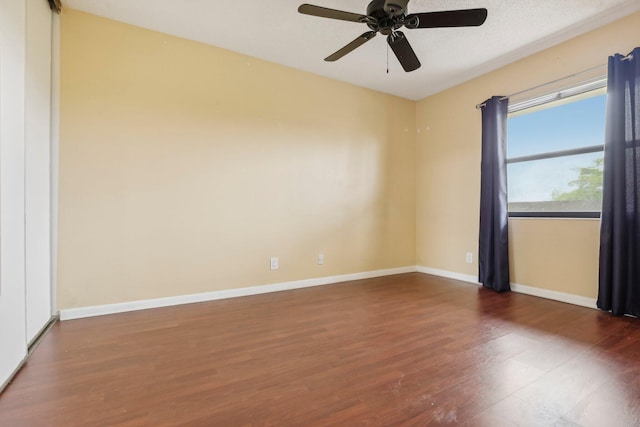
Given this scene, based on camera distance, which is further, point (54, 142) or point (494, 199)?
point (494, 199)

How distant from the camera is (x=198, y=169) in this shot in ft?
9.42

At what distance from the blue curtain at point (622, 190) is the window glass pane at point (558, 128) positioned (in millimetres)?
280

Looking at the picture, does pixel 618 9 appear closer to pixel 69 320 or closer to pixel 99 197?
pixel 99 197

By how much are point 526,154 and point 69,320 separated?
4.69 metres

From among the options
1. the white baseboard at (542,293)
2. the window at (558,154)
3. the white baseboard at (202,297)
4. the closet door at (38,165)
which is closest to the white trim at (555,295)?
the white baseboard at (542,293)

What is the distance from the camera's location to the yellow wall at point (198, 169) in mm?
2441

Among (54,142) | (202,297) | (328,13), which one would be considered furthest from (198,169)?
(328,13)

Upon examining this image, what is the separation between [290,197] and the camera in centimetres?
340

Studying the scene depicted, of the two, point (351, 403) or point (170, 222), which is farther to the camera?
point (170, 222)

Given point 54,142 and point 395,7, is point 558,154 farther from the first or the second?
point 54,142

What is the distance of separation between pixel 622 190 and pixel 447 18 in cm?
207

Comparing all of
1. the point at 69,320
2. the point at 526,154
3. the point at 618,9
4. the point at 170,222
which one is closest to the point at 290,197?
the point at 170,222

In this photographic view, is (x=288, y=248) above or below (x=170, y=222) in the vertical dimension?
below

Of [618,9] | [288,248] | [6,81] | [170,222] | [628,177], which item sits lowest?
[288,248]
